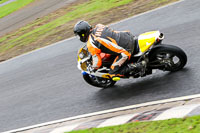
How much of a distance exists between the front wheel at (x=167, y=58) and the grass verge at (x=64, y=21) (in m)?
6.34

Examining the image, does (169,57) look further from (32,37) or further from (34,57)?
(32,37)

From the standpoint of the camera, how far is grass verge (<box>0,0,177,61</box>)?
47.1 ft

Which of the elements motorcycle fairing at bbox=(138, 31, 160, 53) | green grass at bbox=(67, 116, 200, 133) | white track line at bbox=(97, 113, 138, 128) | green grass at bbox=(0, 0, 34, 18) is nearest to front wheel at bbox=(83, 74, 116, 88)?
motorcycle fairing at bbox=(138, 31, 160, 53)

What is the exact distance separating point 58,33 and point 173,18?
5.63 meters

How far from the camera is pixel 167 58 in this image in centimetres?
755

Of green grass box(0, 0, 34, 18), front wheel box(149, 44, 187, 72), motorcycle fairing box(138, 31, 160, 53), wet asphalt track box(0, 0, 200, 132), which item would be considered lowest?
wet asphalt track box(0, 0, 200, 132)

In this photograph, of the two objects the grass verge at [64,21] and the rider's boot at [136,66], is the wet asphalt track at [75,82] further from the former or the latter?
the grass verge at [64,21]

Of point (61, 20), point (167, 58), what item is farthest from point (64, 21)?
point (167, 58)

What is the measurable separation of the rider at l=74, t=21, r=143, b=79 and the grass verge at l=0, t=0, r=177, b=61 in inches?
255

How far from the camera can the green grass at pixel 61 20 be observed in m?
15.7

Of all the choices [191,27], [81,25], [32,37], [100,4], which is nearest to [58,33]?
[32,37]

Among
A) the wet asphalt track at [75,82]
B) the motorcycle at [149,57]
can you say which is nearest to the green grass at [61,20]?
the wet asphalt track at [75,82]

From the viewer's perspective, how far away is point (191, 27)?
1027 centimetres

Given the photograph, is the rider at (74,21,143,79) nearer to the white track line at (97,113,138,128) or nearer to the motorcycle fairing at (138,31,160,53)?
the motorcycle fairing at (138,31,160,53)
